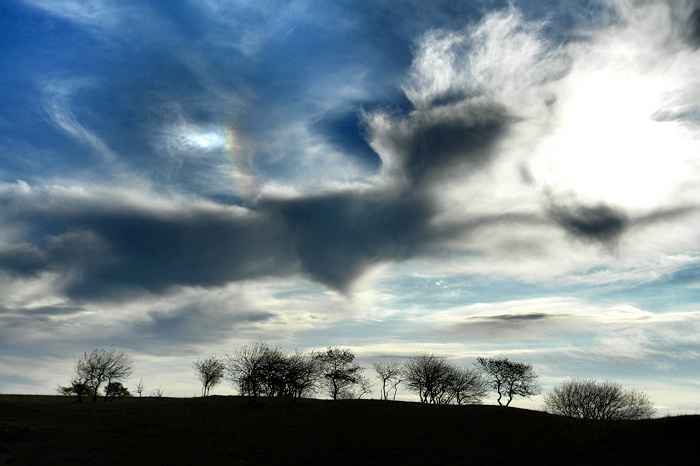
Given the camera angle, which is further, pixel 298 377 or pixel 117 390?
pixel 117 390

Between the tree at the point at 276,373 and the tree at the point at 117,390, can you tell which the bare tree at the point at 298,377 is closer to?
the tree at the point at 276,373

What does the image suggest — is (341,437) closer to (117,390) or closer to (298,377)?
(298,377)

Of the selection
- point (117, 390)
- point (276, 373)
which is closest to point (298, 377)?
point (276, 373)

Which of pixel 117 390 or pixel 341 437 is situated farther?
pixel 117 390

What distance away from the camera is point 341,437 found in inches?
2172

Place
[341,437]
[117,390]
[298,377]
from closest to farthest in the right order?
[341,437] → [298,377] → [117,390]

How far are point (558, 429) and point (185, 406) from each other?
2400 inches

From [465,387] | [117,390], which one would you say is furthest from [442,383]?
[117,390]

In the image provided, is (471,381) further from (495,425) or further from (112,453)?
(112,453)

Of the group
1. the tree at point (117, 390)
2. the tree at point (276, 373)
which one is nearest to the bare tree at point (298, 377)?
the tree at point (276, 373)

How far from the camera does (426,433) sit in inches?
2195

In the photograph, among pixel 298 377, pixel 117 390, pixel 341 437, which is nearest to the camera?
pixel 341 437

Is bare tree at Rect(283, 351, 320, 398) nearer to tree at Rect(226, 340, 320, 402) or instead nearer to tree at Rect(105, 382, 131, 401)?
tree at Rect(226, 340, 320, 402)

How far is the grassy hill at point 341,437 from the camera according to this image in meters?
46.2
